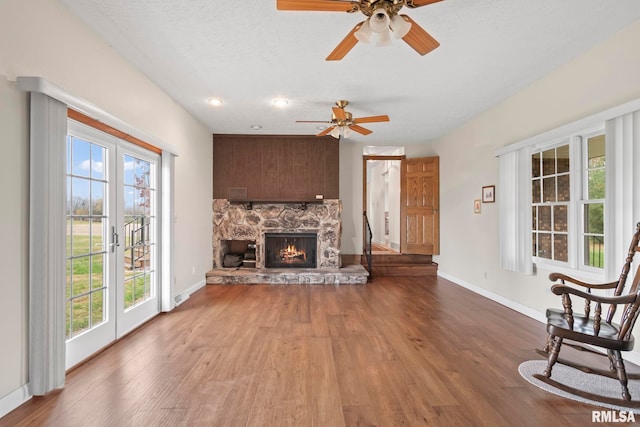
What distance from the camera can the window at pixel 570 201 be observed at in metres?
3.23

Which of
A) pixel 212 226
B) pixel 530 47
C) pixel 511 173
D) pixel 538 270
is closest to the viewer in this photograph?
pixel 530 47

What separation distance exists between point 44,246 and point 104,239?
2.90 ft

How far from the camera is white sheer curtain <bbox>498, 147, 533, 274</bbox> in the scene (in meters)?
4.04

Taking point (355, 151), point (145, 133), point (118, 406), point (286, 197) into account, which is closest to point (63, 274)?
A: point (118, 406)

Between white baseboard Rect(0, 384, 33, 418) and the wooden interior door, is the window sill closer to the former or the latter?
the wooden interior door

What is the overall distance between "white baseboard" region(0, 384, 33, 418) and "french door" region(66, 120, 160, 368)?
413 mm

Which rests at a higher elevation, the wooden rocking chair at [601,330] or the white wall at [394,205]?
the white wall at [394,205]

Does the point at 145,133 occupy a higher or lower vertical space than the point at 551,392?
higher

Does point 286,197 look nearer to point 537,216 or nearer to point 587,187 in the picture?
point 537,216

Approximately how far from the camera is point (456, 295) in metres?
5.04

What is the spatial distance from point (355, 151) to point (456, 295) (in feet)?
12.1

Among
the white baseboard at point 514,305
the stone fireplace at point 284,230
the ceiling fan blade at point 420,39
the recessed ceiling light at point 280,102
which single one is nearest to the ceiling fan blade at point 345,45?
the ceiling fan blade at point 420,39

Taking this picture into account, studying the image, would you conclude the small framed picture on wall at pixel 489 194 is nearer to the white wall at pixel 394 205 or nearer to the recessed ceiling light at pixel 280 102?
the recessed ceiling light at pixel 280 102

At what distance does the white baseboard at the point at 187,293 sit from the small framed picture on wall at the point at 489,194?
4.91 meters
